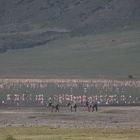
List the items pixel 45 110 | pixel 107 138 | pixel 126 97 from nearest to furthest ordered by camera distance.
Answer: pixel 107 138 < pixel 45 110 < pixel 126 97

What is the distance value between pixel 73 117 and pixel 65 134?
25135 millimetres

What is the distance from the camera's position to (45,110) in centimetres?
10106

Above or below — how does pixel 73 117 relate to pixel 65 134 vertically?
above

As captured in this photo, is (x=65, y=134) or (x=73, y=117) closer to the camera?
(x=65, y=134)

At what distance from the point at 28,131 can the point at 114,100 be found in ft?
188

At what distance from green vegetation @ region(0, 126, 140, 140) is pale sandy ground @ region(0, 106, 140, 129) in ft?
22.1

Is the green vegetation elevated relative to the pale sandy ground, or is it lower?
lower

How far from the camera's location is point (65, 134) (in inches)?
2485

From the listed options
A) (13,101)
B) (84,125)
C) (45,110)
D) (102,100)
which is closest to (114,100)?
(102,100)

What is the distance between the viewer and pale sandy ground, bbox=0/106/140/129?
254ft

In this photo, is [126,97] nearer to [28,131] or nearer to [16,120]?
[16,120]

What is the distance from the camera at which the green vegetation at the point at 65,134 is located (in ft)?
192

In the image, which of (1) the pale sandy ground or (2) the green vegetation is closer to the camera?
(2) the green vegetation

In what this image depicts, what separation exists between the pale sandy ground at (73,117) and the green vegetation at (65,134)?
6746 millimetres
